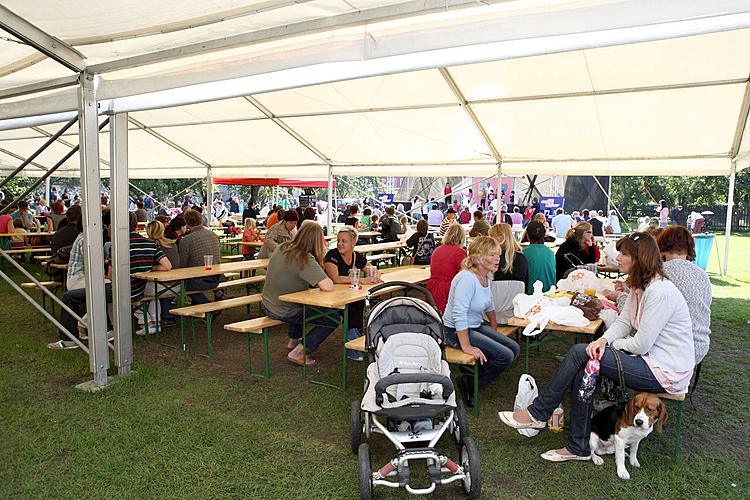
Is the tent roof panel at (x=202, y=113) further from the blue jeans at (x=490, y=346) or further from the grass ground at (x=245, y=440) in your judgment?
the blue jeans at (x=490, y=346)

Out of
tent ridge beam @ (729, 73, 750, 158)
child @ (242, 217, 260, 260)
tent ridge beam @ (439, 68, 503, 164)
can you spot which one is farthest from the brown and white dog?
child @ (242, 217, 260, 260)

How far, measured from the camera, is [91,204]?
4492 mm

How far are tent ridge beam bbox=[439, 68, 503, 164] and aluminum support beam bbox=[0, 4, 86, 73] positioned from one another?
15.4 ft

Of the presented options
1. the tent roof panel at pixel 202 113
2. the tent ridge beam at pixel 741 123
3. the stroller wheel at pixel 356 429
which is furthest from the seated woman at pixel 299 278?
the tent ridge beam at pixel 741 123

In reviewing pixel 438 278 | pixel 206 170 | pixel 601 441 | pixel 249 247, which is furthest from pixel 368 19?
pixel 206 170

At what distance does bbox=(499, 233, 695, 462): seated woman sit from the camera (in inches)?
128

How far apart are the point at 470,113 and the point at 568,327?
5.70 metres

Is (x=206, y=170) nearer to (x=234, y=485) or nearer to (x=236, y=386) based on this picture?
(x=236, y=386)

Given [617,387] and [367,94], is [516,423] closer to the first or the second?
[617,387]

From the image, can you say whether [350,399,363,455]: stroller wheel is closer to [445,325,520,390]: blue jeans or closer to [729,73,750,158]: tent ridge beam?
[445,325,520,390]: blue jeans

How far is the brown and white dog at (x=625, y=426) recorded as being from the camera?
314cm

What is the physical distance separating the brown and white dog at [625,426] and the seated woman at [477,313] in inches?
32.8

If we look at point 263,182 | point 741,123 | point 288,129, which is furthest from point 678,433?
point 263,182

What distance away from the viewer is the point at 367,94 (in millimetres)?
8812
